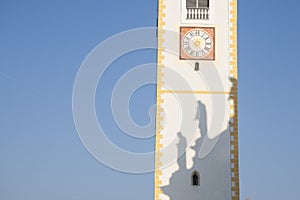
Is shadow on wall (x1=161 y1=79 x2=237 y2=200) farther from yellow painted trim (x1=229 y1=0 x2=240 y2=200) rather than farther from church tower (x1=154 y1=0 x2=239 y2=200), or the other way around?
A: yellow painted trim (x1=229 y1=0 x2=240 y2=200)

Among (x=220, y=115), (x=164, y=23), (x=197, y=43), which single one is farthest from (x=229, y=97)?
(x=164, y=23)

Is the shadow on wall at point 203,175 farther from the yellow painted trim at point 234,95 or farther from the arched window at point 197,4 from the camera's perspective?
the arched window at point 197,4

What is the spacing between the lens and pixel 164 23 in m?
24.0

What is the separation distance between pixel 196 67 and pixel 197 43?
97 cm

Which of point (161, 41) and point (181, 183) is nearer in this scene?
point (181, 183)

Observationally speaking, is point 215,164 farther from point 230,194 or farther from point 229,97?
point 229,97

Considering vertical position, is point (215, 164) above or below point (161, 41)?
below

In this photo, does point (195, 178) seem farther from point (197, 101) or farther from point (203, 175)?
point (197, 101)

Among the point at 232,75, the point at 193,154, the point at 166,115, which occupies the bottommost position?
the point at 193,154

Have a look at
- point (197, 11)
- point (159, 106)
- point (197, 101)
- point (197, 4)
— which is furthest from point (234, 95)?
point (197, 4)

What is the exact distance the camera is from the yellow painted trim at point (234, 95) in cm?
2208

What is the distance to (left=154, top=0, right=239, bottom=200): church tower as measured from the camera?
22219mm

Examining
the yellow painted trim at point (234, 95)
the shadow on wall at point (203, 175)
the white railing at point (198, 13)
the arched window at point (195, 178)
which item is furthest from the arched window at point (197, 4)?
the arched window at point (195, 178)

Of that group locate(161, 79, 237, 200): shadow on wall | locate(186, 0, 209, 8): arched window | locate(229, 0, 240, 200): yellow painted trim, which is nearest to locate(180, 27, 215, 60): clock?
locate(229, 0, 240, 200): yellow painted trim
